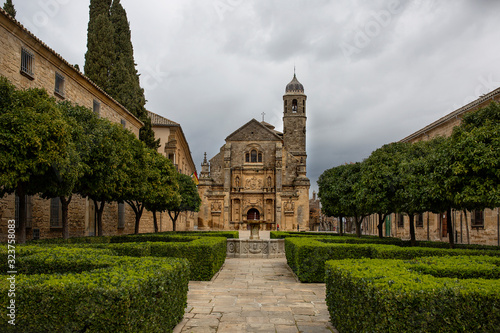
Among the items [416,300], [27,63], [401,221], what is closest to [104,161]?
[27,63]

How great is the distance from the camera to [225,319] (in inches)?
252

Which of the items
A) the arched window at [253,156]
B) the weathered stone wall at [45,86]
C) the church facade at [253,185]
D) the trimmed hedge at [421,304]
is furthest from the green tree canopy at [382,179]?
the arched window at [253,156]

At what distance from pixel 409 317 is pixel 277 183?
1808 inches

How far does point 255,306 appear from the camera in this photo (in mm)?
7379

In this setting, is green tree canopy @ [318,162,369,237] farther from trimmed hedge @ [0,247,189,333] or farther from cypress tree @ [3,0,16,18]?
cypress tree @ [3,0,16,18]

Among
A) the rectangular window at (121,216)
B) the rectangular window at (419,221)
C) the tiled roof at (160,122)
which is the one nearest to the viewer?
the rectangular window at (121,216)

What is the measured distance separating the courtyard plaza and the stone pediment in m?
40.5

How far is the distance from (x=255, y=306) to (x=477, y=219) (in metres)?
21.2

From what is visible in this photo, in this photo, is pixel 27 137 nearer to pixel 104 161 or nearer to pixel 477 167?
pixel 104 161

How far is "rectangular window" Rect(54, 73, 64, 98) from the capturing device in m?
17.5

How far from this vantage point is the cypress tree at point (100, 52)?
86.0 ft

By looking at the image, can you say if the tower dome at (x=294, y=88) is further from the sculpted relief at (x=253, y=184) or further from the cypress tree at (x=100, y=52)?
the cypress tree at (x=100, y=52)

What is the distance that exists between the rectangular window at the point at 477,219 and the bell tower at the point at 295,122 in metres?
34.1

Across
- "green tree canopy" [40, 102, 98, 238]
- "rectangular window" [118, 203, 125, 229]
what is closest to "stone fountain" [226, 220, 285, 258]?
"green tree canopy" [40, 102, 98, 238]
